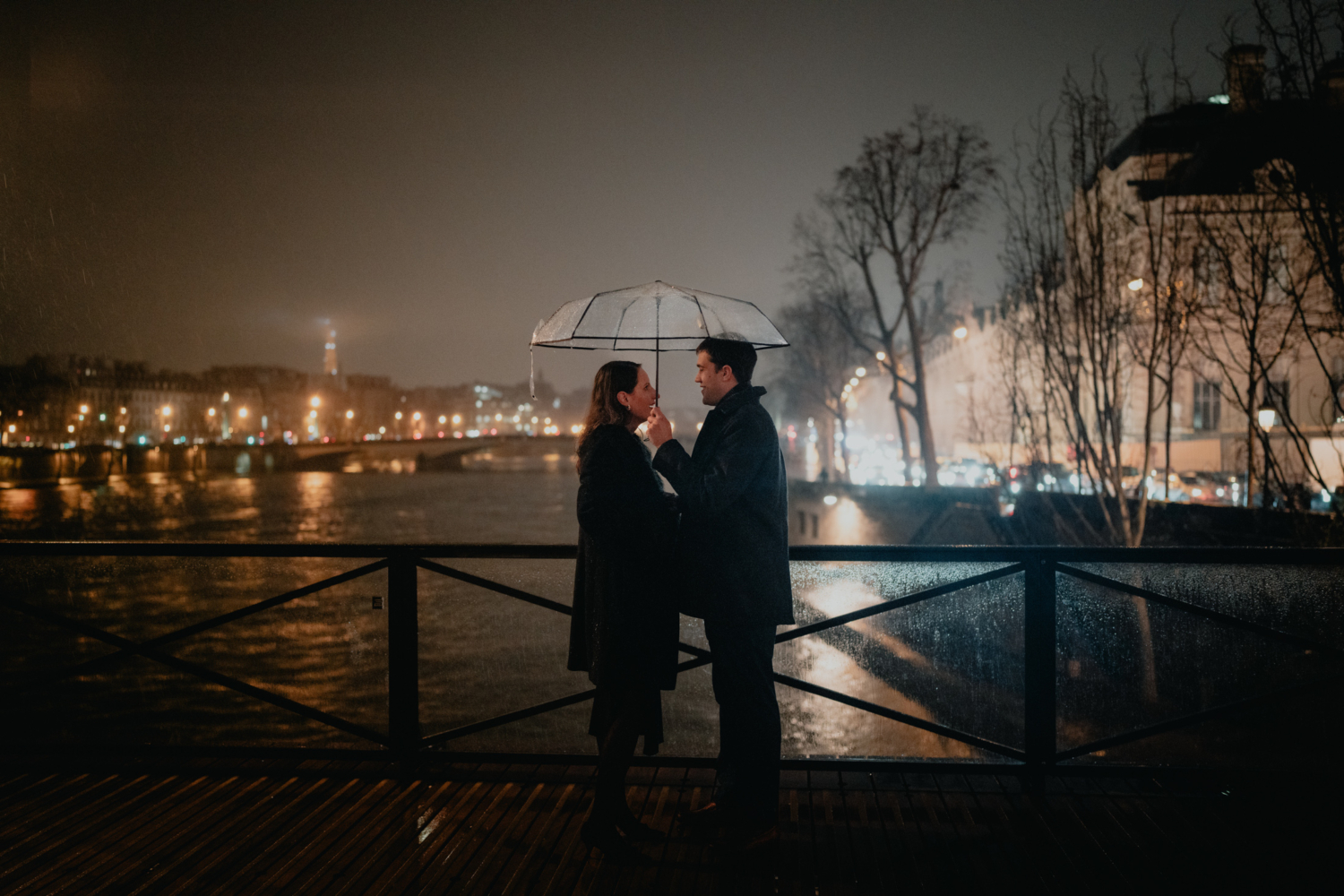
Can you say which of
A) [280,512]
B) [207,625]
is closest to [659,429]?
[207,625]

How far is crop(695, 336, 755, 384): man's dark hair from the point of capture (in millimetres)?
3842

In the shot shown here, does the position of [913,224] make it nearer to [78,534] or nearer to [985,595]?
[985,595]


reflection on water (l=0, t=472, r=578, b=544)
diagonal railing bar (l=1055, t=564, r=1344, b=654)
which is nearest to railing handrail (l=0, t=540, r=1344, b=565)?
diagonal railing bar (l=1055, t=564, r=1344, b=654)

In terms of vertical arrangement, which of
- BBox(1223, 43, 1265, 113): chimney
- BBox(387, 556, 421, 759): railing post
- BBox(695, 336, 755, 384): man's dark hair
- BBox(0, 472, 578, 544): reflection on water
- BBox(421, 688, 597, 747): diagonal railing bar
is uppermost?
BBox(1223, 43, 1265, 113): chimney

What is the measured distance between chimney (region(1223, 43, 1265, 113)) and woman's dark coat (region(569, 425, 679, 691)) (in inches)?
246

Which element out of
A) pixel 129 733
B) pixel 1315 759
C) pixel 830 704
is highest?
pixel 129 733

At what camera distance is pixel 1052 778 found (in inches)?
182

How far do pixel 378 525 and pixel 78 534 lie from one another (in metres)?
13.9

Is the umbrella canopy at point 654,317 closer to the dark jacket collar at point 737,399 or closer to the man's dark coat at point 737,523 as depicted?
the dark jacket collar at point 737,399

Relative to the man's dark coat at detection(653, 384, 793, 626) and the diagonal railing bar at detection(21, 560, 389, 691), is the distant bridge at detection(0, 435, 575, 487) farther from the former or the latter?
the man's dark coat at detection(653, 384, 793, 626)

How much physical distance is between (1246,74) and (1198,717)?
5704 millimetres

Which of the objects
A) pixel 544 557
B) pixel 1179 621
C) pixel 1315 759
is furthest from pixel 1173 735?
pixel 544 557

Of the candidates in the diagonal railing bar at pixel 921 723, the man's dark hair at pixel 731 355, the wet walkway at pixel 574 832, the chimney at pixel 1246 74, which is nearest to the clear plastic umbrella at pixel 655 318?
the man's dark hair at pixel 731 355

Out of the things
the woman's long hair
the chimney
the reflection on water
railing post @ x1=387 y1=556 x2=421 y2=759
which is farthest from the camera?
the reflection on water
